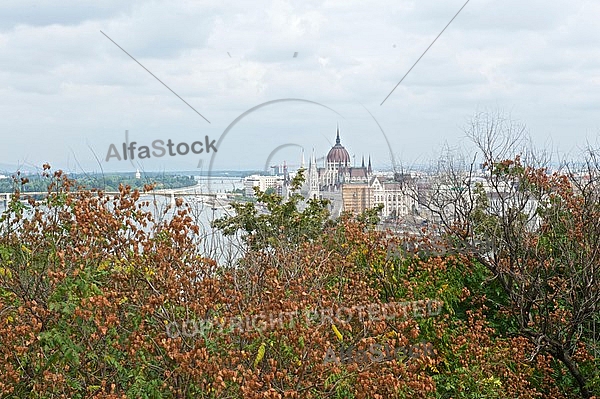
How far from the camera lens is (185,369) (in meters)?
2.97

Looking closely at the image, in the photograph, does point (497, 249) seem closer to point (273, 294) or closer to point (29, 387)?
point (273, 294)

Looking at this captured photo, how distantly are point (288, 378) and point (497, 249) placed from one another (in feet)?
12.9

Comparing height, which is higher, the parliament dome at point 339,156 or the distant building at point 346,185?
the parliament dome at point 339,156

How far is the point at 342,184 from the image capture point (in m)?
10.6

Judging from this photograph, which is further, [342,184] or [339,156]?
[342,184]

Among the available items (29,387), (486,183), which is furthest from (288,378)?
(486,183)

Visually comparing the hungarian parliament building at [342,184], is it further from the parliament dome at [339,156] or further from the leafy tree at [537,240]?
the leafy tree at [537,240]

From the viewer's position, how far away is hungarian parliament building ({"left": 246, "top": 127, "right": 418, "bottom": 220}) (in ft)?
30.5

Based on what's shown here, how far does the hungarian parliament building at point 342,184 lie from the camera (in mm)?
9297

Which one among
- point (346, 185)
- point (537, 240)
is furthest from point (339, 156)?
point (537, 240)

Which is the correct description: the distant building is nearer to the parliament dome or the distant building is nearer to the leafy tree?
the parliament dome

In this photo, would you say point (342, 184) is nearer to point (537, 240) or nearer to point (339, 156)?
point (339, 156)

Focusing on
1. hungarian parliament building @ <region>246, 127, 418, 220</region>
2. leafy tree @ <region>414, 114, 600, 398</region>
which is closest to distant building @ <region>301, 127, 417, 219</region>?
hungarian parliament building @ <region>246, 127, 418, 220</region>

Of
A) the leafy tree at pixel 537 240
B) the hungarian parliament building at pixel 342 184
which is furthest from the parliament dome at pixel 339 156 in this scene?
the leafy tree at pixel 537 240
